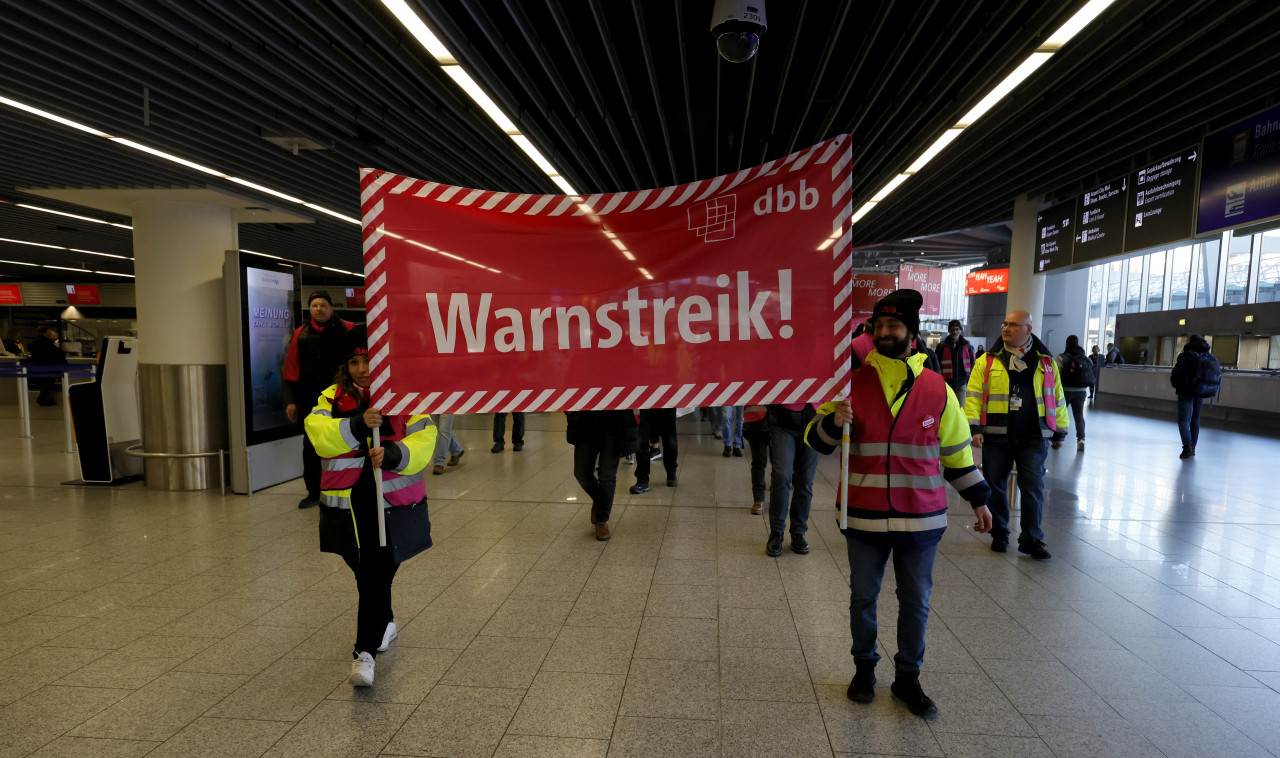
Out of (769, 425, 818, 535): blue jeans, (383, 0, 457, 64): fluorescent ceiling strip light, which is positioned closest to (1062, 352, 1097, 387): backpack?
(769, 425, 818, 535): blue jeans

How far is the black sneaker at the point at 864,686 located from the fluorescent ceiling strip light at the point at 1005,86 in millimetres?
4418

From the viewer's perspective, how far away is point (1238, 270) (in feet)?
55.3

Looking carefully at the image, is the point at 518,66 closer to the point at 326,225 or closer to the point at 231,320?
the point at 231,320

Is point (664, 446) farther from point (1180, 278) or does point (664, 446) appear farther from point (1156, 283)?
point (1156, 283)

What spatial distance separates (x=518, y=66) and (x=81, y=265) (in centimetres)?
2226

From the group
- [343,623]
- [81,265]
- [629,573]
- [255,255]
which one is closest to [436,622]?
[343,623]

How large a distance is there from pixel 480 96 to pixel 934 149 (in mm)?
4800

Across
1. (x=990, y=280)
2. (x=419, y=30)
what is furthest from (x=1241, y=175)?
(x=990, y=280)

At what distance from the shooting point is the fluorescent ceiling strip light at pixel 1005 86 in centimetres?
467

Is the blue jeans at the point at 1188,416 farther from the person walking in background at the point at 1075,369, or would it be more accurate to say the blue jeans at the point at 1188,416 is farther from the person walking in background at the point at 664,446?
the person walking in background at the point at 664,446

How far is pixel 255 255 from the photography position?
22.1 feet

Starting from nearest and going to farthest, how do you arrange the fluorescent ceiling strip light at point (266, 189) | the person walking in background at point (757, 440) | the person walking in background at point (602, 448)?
the person walking in background at point (602, 448)
the person walking in background at point (757, 440)
the fluorescent ceiling strip light at point (266, 189)

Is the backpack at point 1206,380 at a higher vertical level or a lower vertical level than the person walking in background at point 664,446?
higher

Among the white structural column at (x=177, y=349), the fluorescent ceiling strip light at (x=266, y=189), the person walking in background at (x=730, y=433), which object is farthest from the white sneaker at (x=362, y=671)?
the fluorescent ceiling strip light at (x=266, y=189)
